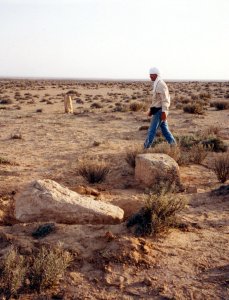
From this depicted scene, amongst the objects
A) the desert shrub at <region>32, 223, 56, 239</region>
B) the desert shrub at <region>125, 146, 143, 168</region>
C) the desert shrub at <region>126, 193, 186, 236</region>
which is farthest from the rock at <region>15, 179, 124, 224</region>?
the desert shrub at <region>125, 146, 143, 168</region>

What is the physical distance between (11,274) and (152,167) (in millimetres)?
3727

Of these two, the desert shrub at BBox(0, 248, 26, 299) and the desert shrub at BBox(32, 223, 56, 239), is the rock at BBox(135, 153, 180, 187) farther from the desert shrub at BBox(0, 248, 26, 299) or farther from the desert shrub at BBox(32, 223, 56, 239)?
the desert shrub at BBox(0, 248, 26, 299)

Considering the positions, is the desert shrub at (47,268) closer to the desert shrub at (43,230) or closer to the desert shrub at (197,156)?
the desert shrub at (43,230)

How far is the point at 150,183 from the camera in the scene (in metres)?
7.21

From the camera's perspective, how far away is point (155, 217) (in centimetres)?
494

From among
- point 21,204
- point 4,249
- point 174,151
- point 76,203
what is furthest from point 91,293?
point 174,151

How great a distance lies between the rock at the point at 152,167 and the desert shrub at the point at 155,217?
194cm

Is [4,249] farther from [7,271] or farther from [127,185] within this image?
[127,185]

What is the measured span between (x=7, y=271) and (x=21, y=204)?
5.22ft

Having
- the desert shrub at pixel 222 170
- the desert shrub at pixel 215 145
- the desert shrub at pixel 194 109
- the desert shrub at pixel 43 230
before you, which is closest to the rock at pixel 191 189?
the desert shrub at pixel 222 170

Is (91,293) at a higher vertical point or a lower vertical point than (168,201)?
lower

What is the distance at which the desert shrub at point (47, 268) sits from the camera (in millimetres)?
3900

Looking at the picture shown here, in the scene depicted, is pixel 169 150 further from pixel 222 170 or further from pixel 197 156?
pixel 222 170

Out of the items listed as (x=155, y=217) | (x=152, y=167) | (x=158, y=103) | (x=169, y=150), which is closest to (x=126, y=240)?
(x=155, y=217)
